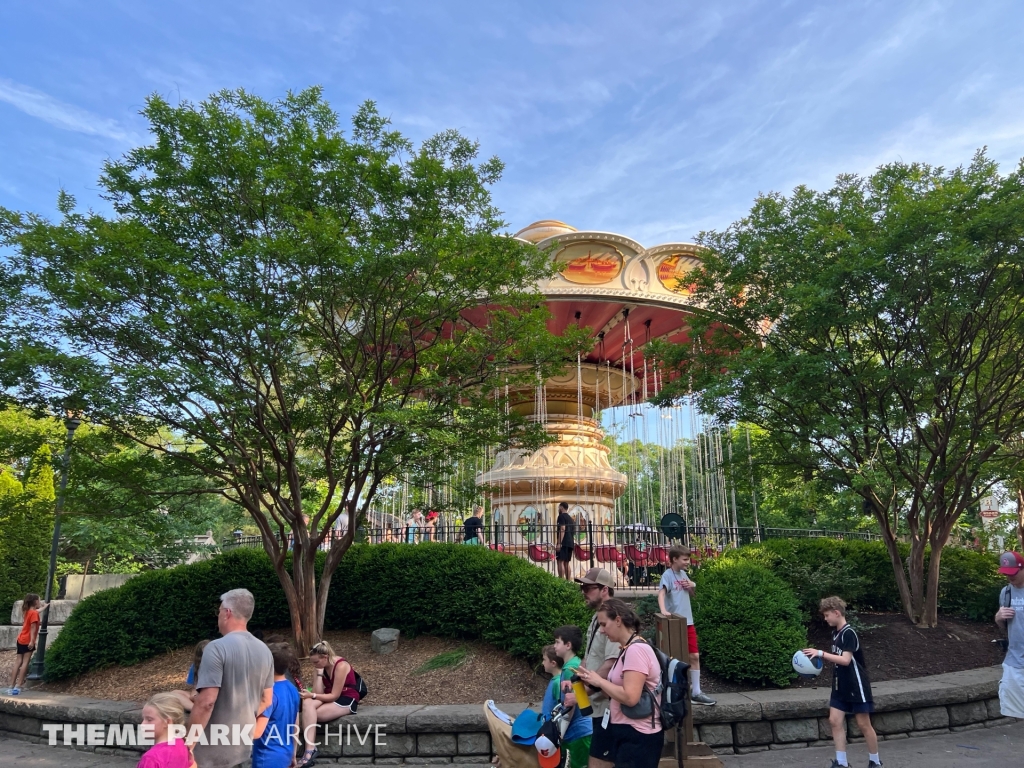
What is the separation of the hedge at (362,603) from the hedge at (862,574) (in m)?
3.10

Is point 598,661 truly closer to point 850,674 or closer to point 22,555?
point 850,674

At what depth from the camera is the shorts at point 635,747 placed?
3.55 metres

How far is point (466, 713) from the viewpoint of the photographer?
258 inches

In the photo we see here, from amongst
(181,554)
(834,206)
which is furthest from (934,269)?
(181,554)

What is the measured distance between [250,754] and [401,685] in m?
4.35

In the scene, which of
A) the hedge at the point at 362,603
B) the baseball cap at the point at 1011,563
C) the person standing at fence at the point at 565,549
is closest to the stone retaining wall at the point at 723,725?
the hedge at the point at 362,603

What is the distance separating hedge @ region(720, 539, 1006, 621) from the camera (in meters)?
9.58

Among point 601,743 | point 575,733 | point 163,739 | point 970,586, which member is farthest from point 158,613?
point 970,586

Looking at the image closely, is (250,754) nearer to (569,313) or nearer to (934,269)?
(934,269)

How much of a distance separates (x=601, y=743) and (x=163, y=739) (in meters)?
2.27

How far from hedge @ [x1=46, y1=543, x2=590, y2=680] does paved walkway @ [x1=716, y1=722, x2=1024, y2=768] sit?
8.16 feet

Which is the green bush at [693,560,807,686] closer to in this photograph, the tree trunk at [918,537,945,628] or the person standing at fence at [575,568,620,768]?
the tree trunk at [918,537,945,628]

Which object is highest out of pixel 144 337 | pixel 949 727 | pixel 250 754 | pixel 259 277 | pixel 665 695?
pixel 259 277

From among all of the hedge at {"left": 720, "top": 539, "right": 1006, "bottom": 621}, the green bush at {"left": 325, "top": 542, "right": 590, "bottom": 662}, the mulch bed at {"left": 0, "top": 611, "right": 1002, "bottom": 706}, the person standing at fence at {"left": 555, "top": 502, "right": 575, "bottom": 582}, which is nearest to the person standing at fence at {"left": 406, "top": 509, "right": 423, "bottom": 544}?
the green bush at {"left": 325, "top": 542, "right": 590, "bottom": 662}
